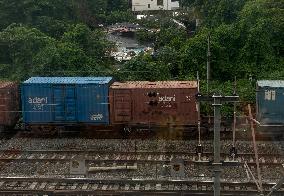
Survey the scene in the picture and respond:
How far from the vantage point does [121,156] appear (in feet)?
55.4

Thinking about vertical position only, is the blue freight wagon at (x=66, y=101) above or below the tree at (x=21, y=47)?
below

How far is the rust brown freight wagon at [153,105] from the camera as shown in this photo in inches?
731

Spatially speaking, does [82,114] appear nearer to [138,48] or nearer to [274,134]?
[274,134]

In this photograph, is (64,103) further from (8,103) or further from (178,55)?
(178,55)

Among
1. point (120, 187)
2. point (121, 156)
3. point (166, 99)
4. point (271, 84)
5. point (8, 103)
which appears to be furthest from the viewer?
point (8, 103)

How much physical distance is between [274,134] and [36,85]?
361 inches

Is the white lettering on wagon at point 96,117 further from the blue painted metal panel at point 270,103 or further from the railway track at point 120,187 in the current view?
the blue painted metal panel at point 270,103

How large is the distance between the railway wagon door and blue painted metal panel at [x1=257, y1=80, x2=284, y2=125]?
6954 millimetres

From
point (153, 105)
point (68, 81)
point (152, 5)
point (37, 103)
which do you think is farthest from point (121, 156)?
point (152, 5)

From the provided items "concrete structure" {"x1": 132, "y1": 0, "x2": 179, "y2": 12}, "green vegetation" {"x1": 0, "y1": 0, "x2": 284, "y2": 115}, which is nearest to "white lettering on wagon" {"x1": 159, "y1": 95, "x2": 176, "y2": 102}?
"green vegetation" {"x1": 0, "y1": 0, "x2": 284, "y2": 115}

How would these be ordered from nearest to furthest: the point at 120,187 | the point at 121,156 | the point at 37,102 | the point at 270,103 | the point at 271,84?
the point at 120,187 < the point at 121,156 < the point at 270,103 < the point at 271,84 < the point at 37,102

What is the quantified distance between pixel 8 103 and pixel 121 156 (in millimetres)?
5460

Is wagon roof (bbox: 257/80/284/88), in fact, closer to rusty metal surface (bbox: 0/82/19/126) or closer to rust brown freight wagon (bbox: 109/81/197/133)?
rust brown freight wagon (bbox: 109/81/197/133)

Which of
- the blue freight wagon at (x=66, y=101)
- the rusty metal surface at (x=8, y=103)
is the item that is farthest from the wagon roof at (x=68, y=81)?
the rusty metal surface at (x=8, y=103)
